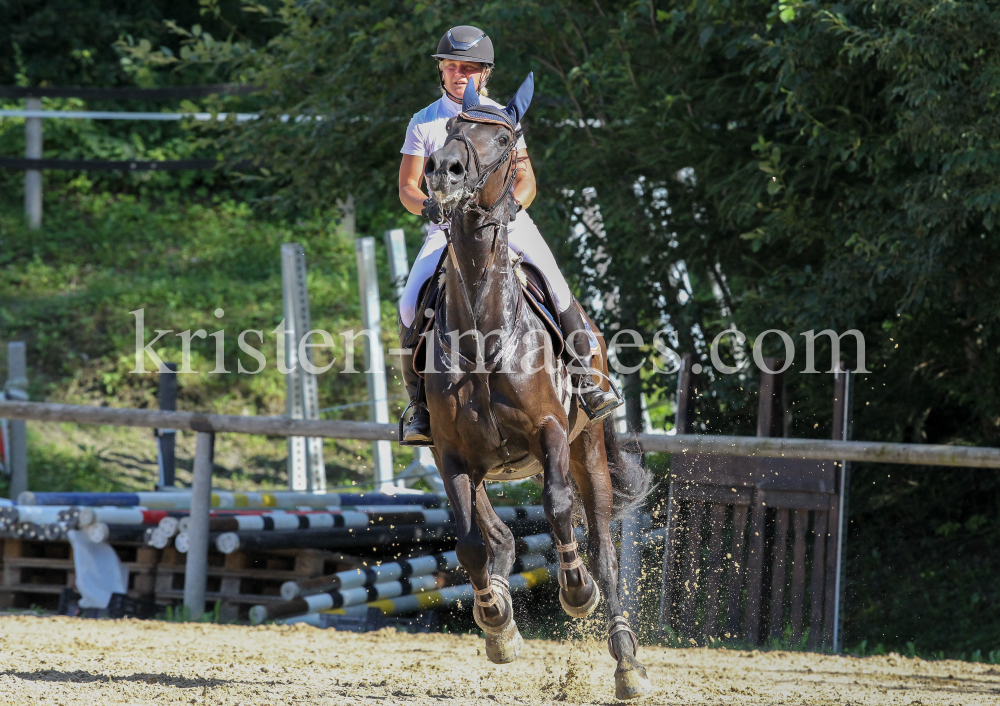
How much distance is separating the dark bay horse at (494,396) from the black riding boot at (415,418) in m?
0.25

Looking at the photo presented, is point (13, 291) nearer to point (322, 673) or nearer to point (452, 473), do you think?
point (322, 673)

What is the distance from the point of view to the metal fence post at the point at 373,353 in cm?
953

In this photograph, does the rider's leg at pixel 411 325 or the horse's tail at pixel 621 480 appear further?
the horse's tail at pixel 621 480

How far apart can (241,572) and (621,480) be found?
2.99 metres

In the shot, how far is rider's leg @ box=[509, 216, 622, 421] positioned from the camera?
4.50m

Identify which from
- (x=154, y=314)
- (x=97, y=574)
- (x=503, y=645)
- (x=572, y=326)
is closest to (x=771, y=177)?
(x=572, y=326)

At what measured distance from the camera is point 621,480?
5.21 m

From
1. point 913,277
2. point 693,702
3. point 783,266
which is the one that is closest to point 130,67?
point 783,266

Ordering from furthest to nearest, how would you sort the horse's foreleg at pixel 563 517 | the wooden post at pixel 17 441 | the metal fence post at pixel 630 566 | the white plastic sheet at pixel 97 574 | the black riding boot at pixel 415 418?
the wooden post at pixel 17 441, the white plastic sheet at pixel 97 574, the metal fence post at pixel 630 566, the black riding boot at pixel 415 418, the horse's foreleg at pixel 563 517

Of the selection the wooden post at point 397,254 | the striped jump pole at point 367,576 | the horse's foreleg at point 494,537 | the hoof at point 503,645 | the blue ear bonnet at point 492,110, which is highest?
the blue ear bonnet at point 492,110

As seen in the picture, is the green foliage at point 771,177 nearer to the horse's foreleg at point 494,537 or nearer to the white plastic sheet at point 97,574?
the horse's foreleg at point 494,537

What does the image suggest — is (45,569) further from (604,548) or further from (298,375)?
(604,548)

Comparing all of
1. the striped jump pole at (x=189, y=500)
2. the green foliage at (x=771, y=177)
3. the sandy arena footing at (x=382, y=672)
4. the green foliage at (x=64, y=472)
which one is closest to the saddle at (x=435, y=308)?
the sandy arena footing at (x=382, y=672)

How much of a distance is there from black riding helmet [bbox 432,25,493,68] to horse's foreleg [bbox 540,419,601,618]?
1493mm
